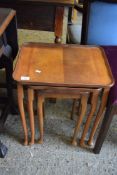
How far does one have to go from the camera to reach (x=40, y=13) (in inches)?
54.1

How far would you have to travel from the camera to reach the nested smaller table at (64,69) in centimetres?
108

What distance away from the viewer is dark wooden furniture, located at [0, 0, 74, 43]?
1.31 meters

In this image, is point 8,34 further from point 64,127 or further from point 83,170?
point 83,170

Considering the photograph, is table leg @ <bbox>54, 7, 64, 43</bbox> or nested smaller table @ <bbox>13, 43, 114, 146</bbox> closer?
nested smaller table @ <bbox>13, 43, 114, 146</bbox>

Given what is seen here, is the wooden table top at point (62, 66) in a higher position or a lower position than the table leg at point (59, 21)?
lower

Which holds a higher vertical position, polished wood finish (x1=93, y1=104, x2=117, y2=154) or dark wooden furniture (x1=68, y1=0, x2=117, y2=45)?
dark wooden furniture (x1=68, y1=0, x2=117, y2=45)

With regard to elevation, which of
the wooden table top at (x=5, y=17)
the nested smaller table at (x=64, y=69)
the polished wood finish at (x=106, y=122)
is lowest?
A: the polished wood finish at (x=106, y=122)

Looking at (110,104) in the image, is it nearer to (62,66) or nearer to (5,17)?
(62,66)

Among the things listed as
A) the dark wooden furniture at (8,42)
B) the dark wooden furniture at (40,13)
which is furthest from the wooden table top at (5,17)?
the dark wooden furniture at (40,13)

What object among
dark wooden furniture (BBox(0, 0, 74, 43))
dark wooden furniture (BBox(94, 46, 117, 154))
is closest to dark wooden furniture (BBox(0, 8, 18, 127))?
dark wooden furniture (BBox(0, 0, 74, 43))

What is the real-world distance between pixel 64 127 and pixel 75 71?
575 mm

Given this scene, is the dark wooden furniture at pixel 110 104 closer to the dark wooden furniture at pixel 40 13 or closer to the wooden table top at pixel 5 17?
the dark wooden furniture at pixel 40 13

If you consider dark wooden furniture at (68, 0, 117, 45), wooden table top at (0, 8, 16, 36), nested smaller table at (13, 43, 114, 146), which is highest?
wooden table top at (0, 8, 16, 36)

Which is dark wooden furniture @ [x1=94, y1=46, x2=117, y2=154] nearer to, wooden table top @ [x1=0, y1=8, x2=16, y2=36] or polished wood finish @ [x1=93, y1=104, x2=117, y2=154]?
polished wood finish @ [x1=93, y1=104, x2=117, y2=154]
